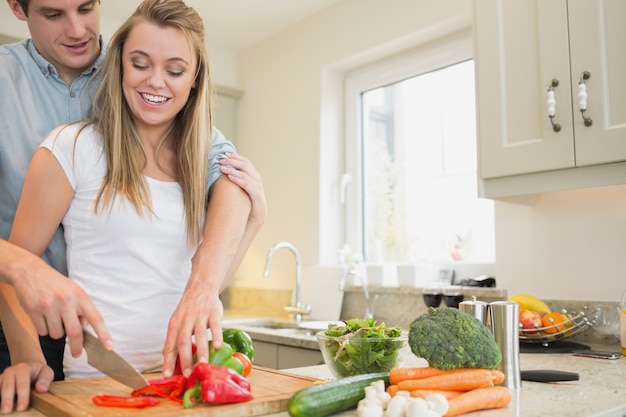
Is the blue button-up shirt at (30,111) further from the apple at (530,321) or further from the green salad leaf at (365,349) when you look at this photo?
the apple at (530,321)

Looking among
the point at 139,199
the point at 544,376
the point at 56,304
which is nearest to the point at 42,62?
the point at 139,199

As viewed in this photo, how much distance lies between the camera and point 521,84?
6.66 feet

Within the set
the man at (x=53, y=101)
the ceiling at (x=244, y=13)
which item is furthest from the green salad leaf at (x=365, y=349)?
the ceiling at (x=244, y=13)

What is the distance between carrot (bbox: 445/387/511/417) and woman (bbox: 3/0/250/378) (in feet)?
1.48

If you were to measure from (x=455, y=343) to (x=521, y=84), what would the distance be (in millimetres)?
1246

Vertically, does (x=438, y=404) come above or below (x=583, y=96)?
below

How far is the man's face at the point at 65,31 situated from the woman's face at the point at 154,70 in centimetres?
15

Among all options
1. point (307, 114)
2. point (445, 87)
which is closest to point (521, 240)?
point (445, 87)

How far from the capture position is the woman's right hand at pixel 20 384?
1.04 meters

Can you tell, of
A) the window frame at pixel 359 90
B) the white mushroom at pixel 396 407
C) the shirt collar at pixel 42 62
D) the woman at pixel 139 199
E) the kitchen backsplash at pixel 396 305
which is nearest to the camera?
the white mushroom at pixel 396 407

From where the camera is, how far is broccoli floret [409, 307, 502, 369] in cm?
106

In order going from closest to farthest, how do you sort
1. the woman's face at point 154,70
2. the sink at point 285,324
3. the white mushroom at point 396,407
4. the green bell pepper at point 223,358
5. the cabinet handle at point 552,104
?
1. the white mushroom at point 396,407
2. the green bell pepper at point 223,358
3. the woman's face at point 154,70
4. the cabinet handle at point 552,104
5. the sink at point 285,324

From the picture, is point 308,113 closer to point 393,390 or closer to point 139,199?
point 139,199

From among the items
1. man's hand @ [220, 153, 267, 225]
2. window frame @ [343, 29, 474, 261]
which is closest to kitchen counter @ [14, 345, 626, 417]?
man's hand @ [220, 153, 267, 225]
